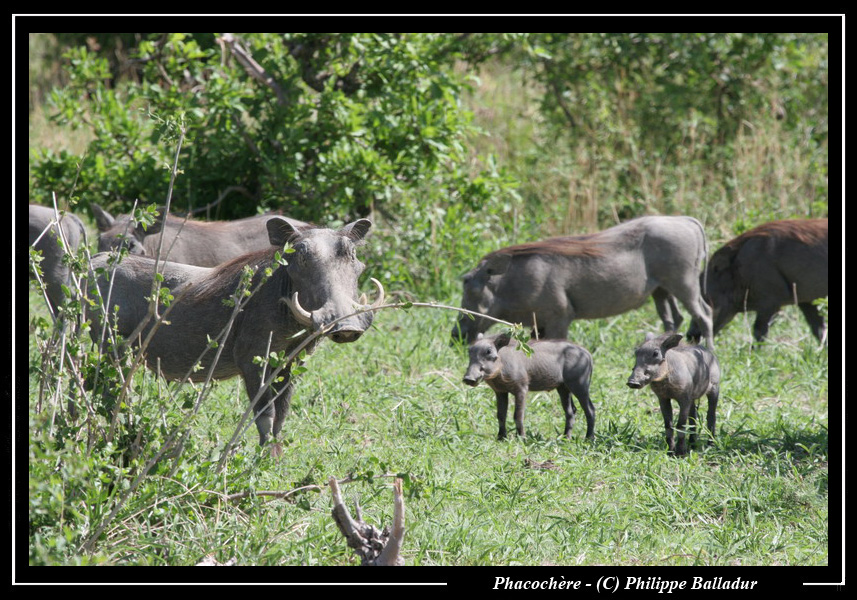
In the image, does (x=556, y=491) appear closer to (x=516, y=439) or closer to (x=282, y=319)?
(x=516, y=439)

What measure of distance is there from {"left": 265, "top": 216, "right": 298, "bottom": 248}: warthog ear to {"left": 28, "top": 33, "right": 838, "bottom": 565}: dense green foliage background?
2.79 ft

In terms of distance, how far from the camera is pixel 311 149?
345 inches

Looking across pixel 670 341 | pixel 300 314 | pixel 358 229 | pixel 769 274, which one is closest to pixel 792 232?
pixel 769 274

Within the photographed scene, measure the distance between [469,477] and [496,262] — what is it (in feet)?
7.82

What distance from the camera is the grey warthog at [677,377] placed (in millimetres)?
5051

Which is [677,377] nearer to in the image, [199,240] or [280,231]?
[280,231]

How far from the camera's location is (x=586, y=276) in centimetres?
716

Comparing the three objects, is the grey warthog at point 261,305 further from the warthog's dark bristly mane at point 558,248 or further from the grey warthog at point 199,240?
the warthog's dark bristly mane at point 558,248

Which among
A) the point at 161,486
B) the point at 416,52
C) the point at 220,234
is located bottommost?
the point at 161,486

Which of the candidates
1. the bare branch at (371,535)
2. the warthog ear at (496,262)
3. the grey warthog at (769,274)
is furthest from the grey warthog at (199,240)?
the bare branch at (371,535)

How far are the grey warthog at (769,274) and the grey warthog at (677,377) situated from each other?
213 cm
